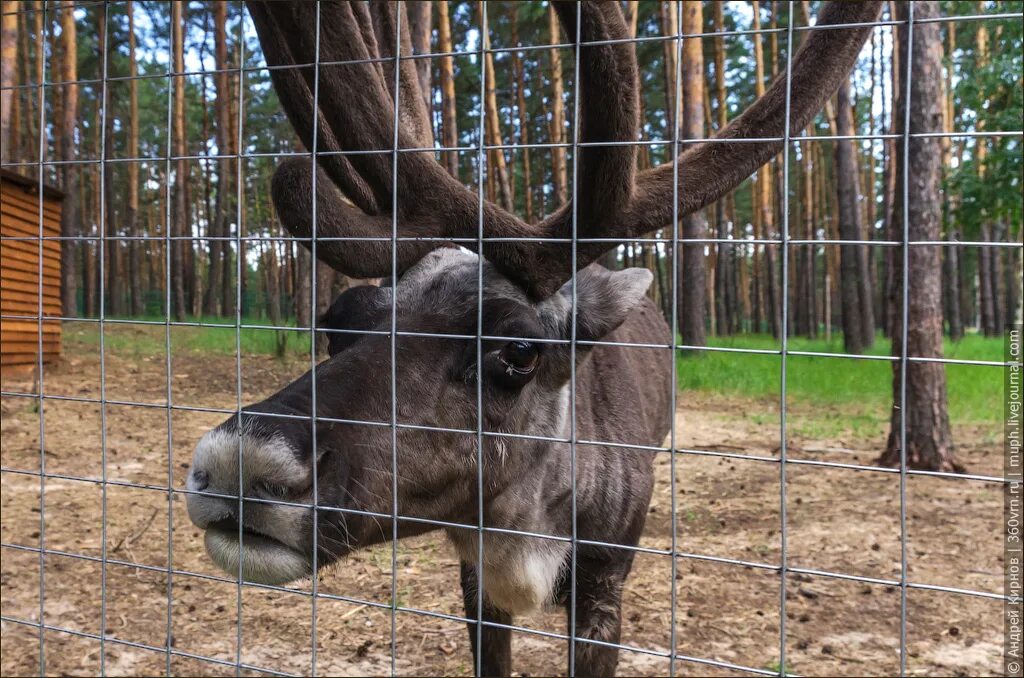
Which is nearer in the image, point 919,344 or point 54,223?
point 919,344

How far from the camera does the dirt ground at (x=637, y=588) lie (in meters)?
3.54

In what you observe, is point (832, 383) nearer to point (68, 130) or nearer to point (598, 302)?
point (598, 302)

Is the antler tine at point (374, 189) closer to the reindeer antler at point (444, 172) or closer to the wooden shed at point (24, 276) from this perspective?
the reindeer antler at point (444, 172)

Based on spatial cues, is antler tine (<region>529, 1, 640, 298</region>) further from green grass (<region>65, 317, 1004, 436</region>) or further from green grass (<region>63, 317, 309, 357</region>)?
green grass (<region>63, 317, 309, 357</region>)

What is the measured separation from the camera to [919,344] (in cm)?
618

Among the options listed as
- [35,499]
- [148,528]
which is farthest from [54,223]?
[148,528]

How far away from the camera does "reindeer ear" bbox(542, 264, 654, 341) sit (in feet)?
7.95

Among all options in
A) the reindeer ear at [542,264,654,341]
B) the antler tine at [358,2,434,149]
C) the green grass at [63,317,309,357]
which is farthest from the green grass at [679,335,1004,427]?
the reindeer ear at [542,264,654,341]

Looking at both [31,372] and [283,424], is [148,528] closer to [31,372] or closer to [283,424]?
[283,424]

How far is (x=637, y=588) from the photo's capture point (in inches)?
176

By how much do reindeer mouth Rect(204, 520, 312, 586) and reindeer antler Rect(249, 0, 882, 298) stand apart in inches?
35.4

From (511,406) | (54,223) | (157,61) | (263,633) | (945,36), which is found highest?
(945,36)

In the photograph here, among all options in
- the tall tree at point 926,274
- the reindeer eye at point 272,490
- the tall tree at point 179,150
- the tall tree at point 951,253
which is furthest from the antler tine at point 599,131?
the tall tree at point 951,253

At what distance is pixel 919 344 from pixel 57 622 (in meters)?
6.50
